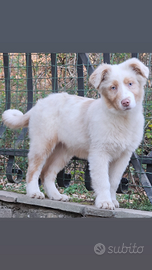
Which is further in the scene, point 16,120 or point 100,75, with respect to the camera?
point 16,120

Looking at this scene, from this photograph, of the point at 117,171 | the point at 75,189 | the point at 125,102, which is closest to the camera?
the point at 125,102

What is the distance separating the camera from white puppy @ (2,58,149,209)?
3.24m

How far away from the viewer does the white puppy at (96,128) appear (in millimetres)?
3236

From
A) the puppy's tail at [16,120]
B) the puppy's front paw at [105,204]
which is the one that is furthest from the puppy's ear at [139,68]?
the puppy's tail at [16,120]

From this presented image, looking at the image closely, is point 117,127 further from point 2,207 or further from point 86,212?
point 2,207

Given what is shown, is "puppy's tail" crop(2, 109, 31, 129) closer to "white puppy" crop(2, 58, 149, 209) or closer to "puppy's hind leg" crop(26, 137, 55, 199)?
"white puppy" crop(2, 58, 149, 209)

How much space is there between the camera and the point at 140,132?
347 cm

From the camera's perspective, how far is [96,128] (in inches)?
134
